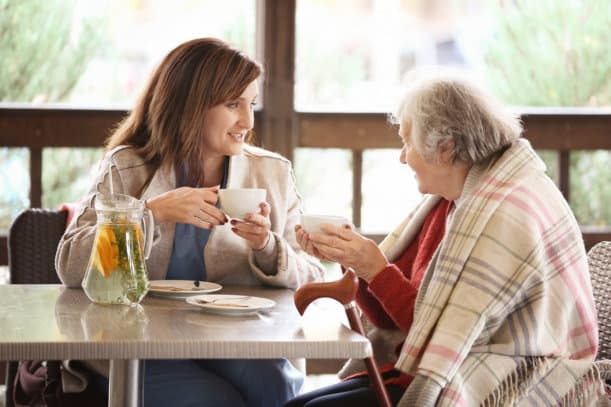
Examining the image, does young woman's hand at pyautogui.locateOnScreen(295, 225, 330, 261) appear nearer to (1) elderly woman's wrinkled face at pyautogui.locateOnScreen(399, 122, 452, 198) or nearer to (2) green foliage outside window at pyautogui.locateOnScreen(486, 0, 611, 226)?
(1) elderly woman's wrinkled face at pyautogui.locateOnScreen(399, 122, 452, 198)

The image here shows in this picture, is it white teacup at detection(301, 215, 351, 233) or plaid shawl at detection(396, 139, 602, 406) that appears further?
white teacup at detection(301, 215, 351, 233)

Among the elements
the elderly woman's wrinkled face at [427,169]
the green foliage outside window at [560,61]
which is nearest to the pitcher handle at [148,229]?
the elderly woman's wrinkled face at [427,169]

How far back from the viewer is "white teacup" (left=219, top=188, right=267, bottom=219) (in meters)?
2.16

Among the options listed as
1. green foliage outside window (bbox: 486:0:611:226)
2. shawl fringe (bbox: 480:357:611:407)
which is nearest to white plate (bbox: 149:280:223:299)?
shawl fringe (bbox: 480:357:611:407)

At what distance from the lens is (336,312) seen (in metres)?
2.08

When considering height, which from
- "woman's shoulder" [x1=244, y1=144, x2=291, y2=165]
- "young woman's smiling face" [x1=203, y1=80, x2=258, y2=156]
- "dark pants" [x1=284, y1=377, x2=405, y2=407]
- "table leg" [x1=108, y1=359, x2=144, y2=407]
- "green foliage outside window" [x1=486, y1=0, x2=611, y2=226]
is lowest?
"dark pants" [x1=284, y1=377, x2=405, y2=407]

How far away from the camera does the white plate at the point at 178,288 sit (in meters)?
2.17

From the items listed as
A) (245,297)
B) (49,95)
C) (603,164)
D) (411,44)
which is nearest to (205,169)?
(245,297)

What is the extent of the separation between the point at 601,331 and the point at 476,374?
0.61 m

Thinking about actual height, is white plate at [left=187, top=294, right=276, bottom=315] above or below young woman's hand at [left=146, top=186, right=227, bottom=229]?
below

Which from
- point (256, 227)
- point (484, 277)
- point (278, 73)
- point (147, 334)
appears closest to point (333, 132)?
point (278, 73)

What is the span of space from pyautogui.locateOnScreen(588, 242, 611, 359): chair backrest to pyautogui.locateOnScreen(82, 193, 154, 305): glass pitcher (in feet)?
3.71

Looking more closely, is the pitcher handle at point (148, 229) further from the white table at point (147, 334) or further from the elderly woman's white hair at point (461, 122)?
the elderly woman's white hair at point (461, 122)

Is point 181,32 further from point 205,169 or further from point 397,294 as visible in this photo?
point 397,294
